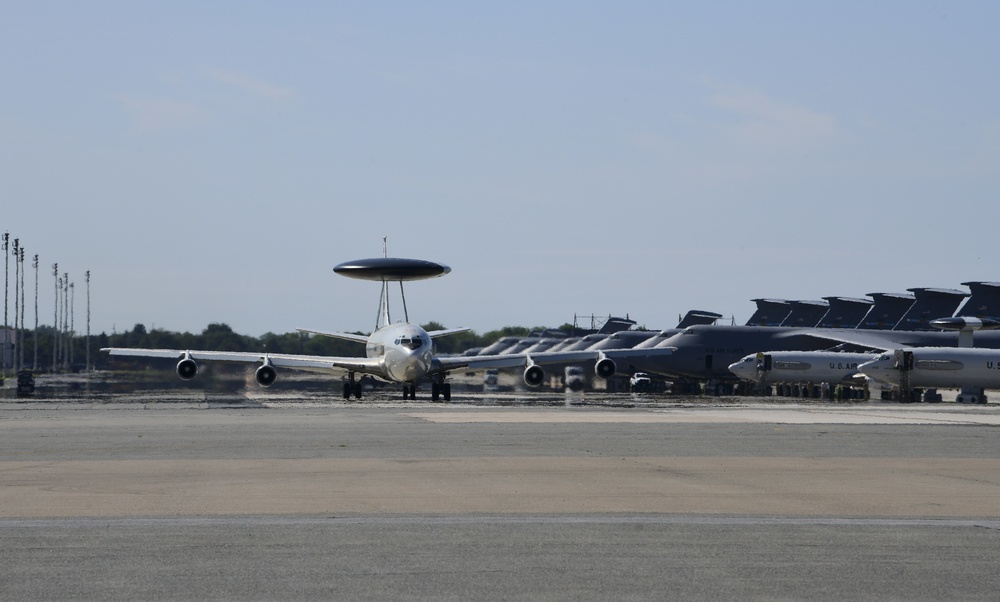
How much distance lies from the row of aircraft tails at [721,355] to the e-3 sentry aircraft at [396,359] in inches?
2.3

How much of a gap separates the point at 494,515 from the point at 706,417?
24.3m

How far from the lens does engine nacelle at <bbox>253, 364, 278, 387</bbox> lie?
52.3 m

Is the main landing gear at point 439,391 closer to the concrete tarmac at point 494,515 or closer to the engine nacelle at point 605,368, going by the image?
the engine nacelle at point 605,368

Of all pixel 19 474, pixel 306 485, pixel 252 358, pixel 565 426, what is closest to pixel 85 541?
pixel 306 485

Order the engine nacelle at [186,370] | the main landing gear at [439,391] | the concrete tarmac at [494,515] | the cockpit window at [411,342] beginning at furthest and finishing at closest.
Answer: the engine nacelle at [186,370] < the main landing gear at [439,391] < the cockpit window at [411,342] < the concrete tarmac at [494,515]

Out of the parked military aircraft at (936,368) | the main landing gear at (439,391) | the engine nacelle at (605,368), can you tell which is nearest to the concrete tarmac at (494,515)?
the main landing gear at (439,391)

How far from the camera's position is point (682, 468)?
18984 mm

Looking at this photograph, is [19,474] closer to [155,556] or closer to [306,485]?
[306,485]

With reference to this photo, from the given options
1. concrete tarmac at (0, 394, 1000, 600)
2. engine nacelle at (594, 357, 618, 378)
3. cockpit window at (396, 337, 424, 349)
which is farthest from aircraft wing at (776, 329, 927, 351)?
concrete tarmac at (0, 394, 1000, 600)

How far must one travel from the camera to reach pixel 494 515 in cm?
Result: 1313

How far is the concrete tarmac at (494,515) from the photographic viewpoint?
30.0 feet

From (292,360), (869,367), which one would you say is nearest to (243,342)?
(292,360)

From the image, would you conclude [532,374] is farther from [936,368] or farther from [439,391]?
[936,368]

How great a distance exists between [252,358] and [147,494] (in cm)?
4022
